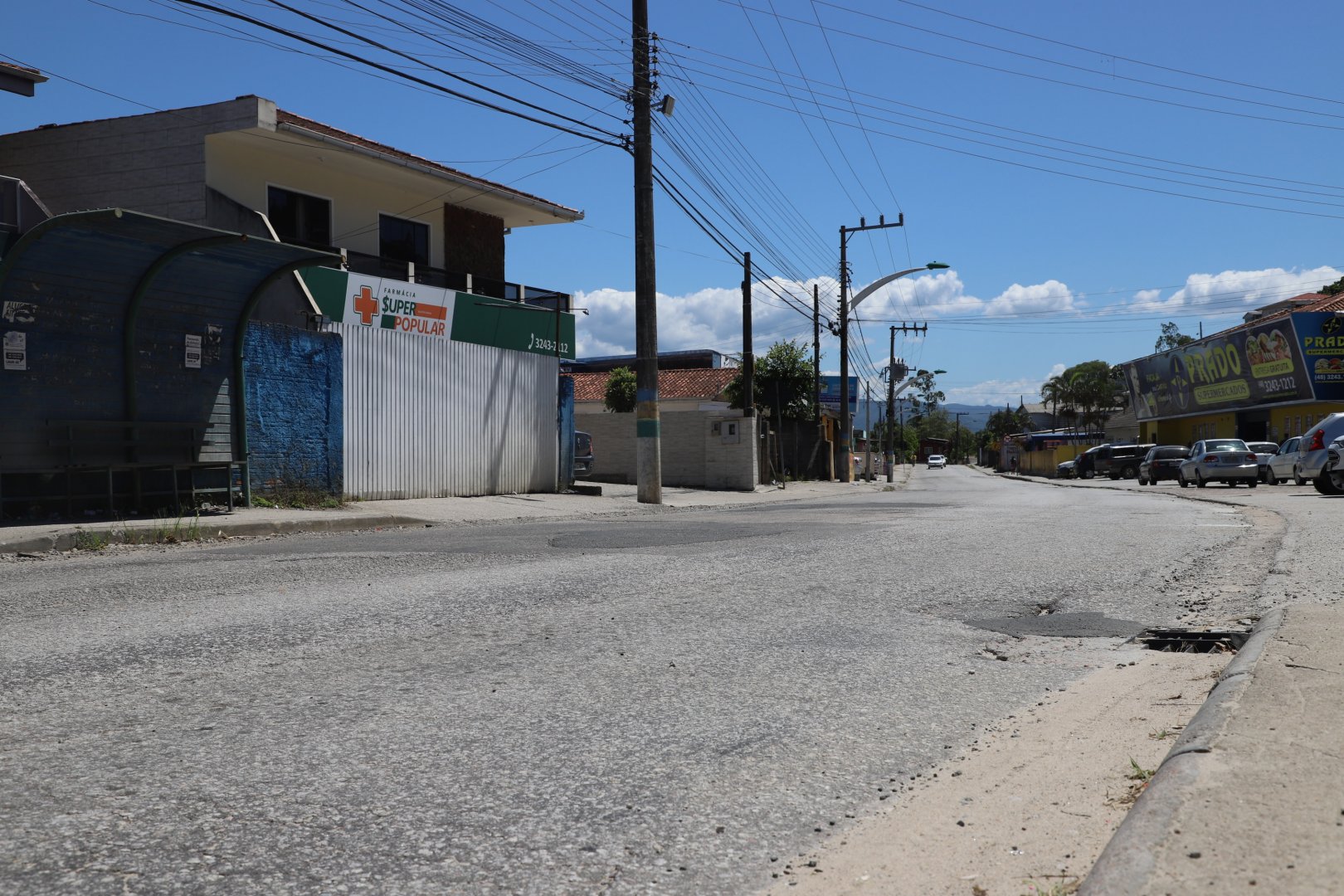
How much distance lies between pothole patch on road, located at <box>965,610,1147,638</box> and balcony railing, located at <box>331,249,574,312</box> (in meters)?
15.9

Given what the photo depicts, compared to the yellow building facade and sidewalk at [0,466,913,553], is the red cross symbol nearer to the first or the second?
sidewalk at [0,466,913,553]

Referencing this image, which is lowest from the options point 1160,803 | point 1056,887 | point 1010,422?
point 1056,887

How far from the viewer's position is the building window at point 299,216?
829 inches

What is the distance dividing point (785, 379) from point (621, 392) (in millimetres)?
8216

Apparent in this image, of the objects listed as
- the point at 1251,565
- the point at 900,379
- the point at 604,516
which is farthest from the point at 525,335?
the point at 900,379

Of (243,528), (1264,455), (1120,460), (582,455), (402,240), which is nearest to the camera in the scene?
(243,528)

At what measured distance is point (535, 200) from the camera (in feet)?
85.6

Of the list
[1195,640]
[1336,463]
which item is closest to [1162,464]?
[1336,463]

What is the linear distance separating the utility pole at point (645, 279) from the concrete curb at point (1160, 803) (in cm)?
1694

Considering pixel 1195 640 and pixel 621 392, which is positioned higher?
pixel 621 392

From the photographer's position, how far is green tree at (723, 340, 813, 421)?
41219 millimetres

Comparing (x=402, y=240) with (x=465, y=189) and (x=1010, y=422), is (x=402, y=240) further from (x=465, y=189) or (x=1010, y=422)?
(x=1010, y=422)

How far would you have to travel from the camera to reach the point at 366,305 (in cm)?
2084

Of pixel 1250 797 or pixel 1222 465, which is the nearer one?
pixel 1250 797
